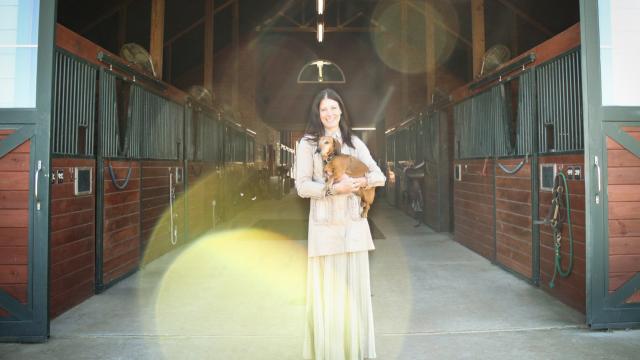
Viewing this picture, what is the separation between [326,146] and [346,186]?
0.21m

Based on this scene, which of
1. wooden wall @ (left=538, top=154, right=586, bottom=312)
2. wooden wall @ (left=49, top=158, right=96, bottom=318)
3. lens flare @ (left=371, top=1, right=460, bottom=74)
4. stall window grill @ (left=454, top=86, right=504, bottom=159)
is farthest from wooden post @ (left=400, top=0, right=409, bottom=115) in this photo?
wooden wall @ (left=49, top=158, right=96, bottom=318)

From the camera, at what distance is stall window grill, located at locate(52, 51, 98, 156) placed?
3.28 m

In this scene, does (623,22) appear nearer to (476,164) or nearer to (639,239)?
(639,239)

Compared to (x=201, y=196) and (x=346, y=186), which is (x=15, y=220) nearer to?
(x=346, y=186)

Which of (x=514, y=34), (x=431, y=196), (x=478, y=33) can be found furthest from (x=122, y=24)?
(x=514, y=34)

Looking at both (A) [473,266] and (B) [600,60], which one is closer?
(B) [600,60]

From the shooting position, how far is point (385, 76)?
603 inches

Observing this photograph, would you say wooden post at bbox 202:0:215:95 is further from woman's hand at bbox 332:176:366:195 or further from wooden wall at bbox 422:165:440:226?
woman's hand at bbox 332:176:366:195

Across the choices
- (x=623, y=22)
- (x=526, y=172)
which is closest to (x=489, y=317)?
(x=526, y=172)

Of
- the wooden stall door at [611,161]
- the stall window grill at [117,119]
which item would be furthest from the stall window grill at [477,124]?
the stall window grill at [117,119]

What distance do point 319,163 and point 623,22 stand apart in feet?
8.15

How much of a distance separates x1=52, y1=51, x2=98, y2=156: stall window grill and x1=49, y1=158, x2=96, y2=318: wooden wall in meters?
0.12

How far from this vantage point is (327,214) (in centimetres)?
209

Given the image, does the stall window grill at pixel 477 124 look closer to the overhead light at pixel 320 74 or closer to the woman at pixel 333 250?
the woman at pixel 333 250
